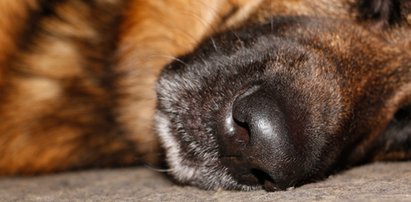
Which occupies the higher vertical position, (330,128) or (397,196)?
(330,128)

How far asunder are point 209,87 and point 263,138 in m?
0.31

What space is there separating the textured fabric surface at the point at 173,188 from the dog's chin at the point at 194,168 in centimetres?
3

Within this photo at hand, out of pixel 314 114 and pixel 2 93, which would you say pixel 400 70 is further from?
pixel 2 93

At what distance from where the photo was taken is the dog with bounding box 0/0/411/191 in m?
1.80

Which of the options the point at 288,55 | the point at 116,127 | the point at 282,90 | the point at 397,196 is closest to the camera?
the point at 397,196

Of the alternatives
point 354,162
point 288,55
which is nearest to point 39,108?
point 288,55

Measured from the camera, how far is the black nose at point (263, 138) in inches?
66.8

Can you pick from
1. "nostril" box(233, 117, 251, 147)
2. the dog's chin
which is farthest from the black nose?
the dog's chin

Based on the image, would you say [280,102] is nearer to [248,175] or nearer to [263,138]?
[263,138]

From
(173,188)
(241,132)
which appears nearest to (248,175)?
(241,132)

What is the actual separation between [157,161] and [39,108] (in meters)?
0.51

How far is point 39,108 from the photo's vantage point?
2.50 metres

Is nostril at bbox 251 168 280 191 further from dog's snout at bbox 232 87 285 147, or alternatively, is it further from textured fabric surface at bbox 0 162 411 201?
dog's snout at bbox 232 87 285 147

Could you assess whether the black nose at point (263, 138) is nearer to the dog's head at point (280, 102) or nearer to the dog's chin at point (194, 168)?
the dog's head at point (280, 102)
